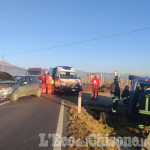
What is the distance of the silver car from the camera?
9.62m

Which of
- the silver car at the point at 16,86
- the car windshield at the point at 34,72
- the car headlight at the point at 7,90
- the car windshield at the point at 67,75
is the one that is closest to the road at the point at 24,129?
the car headlight at the point at 7,90

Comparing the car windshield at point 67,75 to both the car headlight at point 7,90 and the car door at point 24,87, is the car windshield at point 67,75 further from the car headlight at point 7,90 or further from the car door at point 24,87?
the car headlight at point 7,90

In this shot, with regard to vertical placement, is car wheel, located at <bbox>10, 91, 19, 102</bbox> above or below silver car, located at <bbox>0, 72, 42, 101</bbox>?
below

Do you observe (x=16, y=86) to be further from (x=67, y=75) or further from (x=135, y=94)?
(x=135, y=94)

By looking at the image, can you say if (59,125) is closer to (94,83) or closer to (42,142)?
(42,142)

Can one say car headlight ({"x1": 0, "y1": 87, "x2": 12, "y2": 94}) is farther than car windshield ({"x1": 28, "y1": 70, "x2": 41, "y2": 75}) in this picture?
No

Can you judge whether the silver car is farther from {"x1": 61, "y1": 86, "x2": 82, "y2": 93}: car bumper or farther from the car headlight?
{"x1": 61, "y1": 86, "x2": 82, "y2": 93}: car bumper

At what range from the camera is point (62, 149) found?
12.6 ft

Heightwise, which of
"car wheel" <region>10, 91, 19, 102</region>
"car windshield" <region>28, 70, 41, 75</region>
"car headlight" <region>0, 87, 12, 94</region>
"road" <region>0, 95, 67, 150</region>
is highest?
"car windshield" <region>28, 70, 41, 75</region>

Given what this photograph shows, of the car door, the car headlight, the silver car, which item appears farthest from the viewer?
the car door

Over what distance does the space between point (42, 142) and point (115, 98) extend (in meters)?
4.60

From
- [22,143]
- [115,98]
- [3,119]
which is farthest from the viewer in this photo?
[115,98]

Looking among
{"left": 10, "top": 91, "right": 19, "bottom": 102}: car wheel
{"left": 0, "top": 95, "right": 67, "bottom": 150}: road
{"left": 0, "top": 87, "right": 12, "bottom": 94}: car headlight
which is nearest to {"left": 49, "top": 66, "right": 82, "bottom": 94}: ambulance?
{"left": 10, "top": 91, "right": 19, "bottom": 102}: car wheel

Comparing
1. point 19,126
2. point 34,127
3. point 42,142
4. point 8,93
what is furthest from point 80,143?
point 8,93
